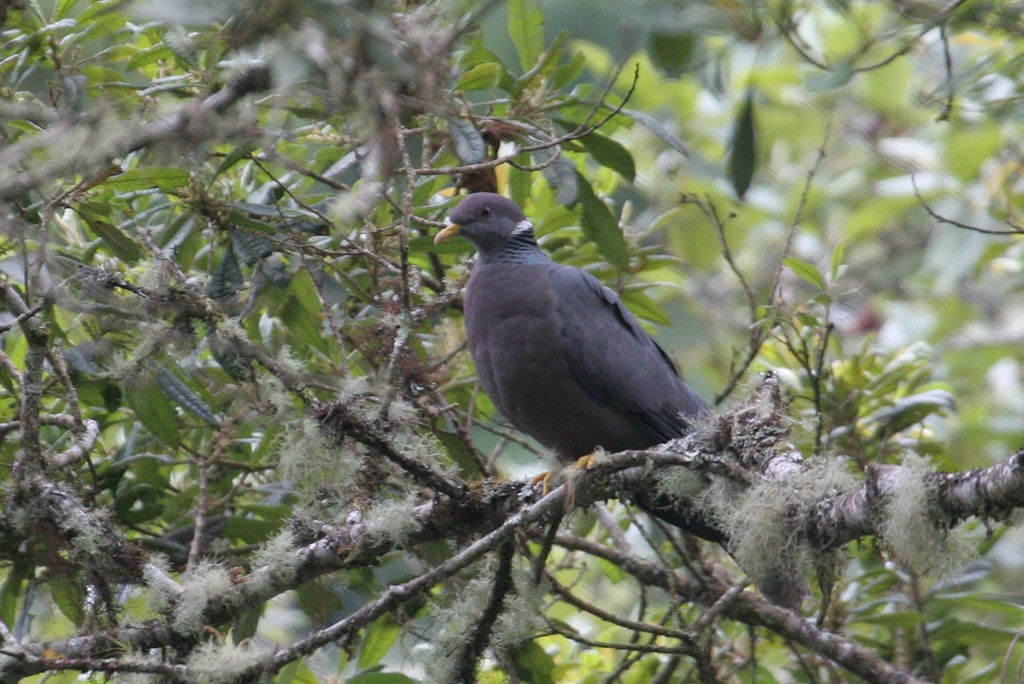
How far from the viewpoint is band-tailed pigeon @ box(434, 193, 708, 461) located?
431 centimetres

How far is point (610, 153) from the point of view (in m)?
4.38

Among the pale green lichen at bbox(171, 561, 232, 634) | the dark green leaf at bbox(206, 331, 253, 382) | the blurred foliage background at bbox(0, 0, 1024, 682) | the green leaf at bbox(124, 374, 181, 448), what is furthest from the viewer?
the green leaf at bbox(124, 374, 181, 448)

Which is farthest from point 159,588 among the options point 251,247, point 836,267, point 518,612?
point 836,267

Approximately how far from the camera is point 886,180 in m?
8.91

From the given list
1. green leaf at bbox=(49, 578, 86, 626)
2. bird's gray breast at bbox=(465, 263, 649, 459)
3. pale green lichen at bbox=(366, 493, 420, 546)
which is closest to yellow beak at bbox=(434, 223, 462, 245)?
bird's gray breast at bbox=(465, 263, 649, 459)

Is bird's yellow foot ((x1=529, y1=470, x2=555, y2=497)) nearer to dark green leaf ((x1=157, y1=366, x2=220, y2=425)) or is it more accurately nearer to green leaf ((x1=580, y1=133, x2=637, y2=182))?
dark green leaf ((x1=157, y1=366, x2=220, y2=425))

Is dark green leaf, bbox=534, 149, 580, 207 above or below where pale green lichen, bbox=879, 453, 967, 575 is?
above

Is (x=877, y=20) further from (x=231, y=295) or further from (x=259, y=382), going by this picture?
(x=259, y=382)

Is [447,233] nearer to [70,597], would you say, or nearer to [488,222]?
[488,222]

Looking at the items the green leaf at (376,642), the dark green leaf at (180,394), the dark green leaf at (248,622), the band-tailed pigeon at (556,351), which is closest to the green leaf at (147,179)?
the dark green leaf at (180,394)

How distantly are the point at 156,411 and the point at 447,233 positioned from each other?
1.28m

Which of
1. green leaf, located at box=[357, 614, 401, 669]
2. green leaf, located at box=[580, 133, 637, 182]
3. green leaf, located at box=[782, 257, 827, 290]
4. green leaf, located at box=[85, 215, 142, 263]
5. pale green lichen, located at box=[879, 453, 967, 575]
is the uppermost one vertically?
green leaf, located at box=[580, 133, 637, 182]

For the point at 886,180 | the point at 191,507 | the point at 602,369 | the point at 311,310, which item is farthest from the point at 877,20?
the point at 191,507

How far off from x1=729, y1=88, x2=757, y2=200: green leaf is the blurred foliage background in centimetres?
1
